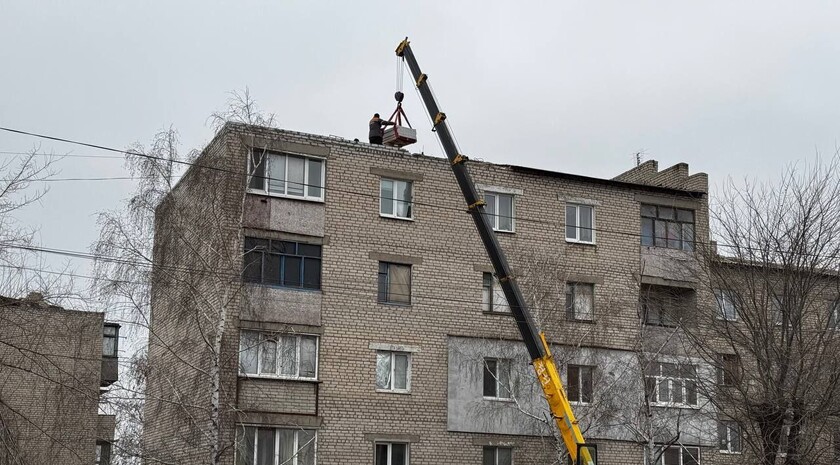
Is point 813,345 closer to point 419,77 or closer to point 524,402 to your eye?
point 524,402

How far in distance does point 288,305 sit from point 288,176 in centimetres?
354

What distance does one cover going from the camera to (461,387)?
3356 centimetres

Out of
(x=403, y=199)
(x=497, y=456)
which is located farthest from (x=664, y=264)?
(x=403, y=199)

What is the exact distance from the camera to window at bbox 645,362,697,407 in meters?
33.8

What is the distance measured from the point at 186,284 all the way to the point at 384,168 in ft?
25.1

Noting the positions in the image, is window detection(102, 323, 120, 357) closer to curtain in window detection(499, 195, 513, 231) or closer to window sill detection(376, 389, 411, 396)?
window sill detection(376, 389, 411, 396)

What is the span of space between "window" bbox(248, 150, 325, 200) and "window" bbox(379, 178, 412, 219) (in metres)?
1.90

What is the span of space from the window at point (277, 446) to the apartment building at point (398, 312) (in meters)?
0.05

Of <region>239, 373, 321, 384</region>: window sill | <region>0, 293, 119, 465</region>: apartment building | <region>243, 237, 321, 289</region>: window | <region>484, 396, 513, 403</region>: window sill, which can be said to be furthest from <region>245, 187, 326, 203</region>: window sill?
<region>484, 396, 513, 403</region>: window sill

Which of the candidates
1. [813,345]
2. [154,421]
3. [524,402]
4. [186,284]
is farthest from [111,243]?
[813,345]

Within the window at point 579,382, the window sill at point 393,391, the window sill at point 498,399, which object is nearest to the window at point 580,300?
the window at point 579,382

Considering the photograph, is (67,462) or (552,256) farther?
(67,462)

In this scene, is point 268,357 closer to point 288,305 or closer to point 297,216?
point 288,305

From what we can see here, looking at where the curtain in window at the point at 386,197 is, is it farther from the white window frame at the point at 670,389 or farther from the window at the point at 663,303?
the white window frame at the point at 670,389
